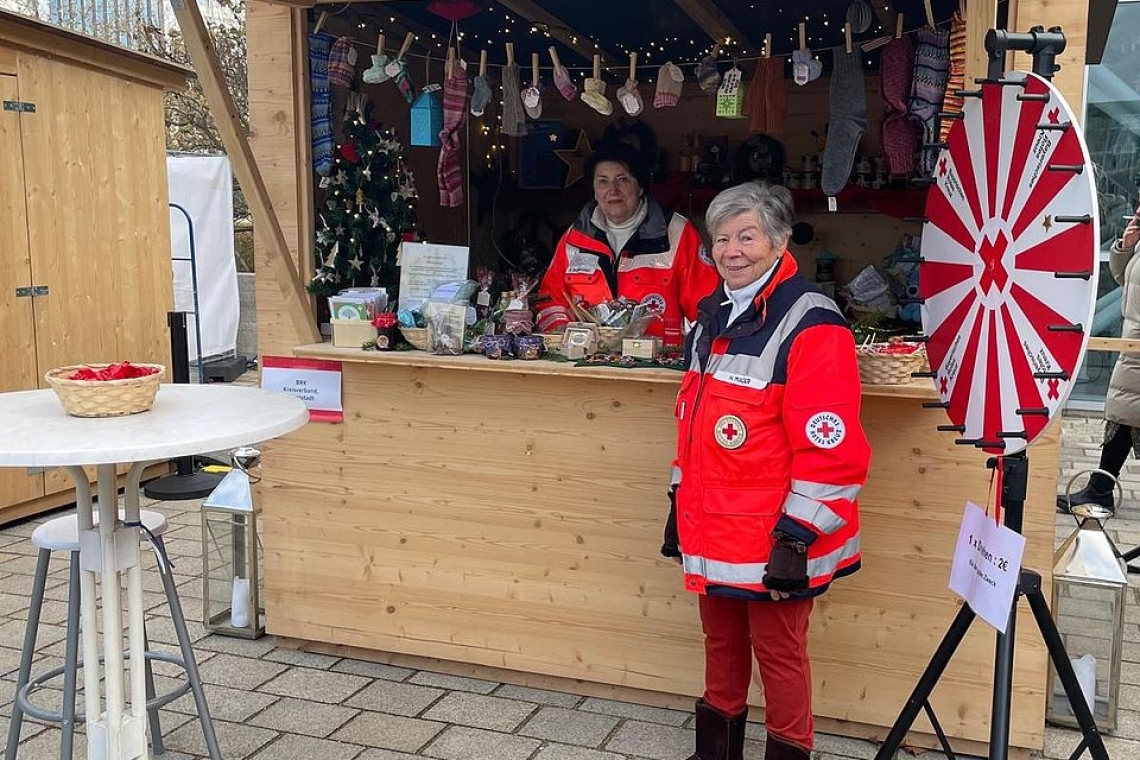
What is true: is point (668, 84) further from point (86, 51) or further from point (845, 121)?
point (86, 51)

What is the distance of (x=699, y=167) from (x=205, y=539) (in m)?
3.28

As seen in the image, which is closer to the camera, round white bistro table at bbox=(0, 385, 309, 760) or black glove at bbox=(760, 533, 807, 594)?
round white bistro table at bbox=(0, 385, 309, 760)

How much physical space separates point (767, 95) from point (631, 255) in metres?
0.99

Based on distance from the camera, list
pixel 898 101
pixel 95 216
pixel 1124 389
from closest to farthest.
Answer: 1. pixel 898 101
2. pixel 1124 389
3. pixel 95 216

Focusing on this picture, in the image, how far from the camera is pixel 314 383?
3596mm

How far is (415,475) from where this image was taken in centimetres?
349

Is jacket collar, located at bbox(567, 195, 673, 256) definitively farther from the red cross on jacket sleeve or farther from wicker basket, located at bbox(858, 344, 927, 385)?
the red cross on jacket sleeve

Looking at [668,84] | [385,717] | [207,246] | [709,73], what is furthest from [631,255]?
[207,246]

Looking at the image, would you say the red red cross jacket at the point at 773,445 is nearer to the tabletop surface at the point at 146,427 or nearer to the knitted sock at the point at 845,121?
the tabletop surface at the point at 146,427

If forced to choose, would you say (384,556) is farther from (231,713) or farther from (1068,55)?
(1068,55)

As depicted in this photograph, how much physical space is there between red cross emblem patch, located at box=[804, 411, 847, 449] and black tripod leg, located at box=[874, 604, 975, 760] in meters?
0.46

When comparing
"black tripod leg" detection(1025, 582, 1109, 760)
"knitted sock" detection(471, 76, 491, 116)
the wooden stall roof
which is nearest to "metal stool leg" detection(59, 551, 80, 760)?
"black tripod leg" detection(1025, 582, 1109, 760)

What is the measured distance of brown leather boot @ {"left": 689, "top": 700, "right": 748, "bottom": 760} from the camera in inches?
111

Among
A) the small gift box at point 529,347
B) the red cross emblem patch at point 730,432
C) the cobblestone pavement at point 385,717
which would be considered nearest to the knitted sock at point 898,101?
the small gift box at point 529,347
